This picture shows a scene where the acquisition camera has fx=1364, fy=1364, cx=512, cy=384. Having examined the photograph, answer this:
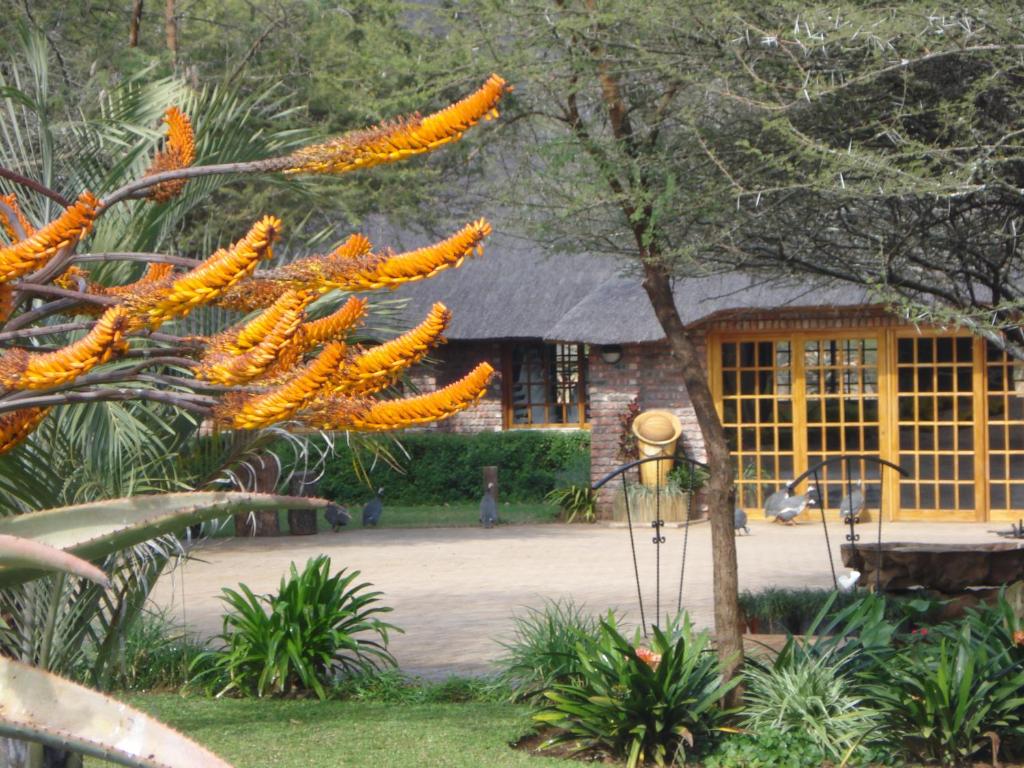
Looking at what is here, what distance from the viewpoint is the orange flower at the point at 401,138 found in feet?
8.86

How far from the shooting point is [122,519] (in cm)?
255

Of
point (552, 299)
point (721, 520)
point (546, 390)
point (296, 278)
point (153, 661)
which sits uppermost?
point (552, 299)

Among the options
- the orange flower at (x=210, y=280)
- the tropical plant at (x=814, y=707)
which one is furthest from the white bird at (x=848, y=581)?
the orange flower at (x=210, y=280)

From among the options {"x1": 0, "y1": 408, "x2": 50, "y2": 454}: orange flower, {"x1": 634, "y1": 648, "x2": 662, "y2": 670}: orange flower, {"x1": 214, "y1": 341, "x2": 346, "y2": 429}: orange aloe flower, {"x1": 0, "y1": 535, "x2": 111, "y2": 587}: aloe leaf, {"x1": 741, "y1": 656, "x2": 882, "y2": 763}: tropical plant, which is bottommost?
{"x1": 741, "y1": 656, "x2": 882, "y2": 763}: tropical plant

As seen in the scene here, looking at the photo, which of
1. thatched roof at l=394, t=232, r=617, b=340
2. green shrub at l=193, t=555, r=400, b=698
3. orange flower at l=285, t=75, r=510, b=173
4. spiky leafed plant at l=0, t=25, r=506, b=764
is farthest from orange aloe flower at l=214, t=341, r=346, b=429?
thatched roof at l=394, t=232, r=617, b=340

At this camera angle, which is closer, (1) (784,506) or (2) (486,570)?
(2) (486,570)

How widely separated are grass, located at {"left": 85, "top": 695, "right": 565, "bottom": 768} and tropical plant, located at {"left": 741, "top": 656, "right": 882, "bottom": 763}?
1.04 m

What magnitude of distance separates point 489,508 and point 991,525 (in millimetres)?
6556

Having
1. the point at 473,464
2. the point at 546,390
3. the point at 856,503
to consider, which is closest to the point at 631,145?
the point at 856,503

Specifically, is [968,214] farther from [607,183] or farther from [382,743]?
[382,743]

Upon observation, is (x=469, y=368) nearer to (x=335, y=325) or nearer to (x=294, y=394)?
(x=335, y=325)

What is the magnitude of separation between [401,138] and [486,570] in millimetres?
11646

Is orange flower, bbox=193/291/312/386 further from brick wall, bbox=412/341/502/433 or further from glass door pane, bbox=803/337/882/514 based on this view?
brick wall, bbox=412/341/502/433

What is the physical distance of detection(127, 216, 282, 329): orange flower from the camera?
2.37m
